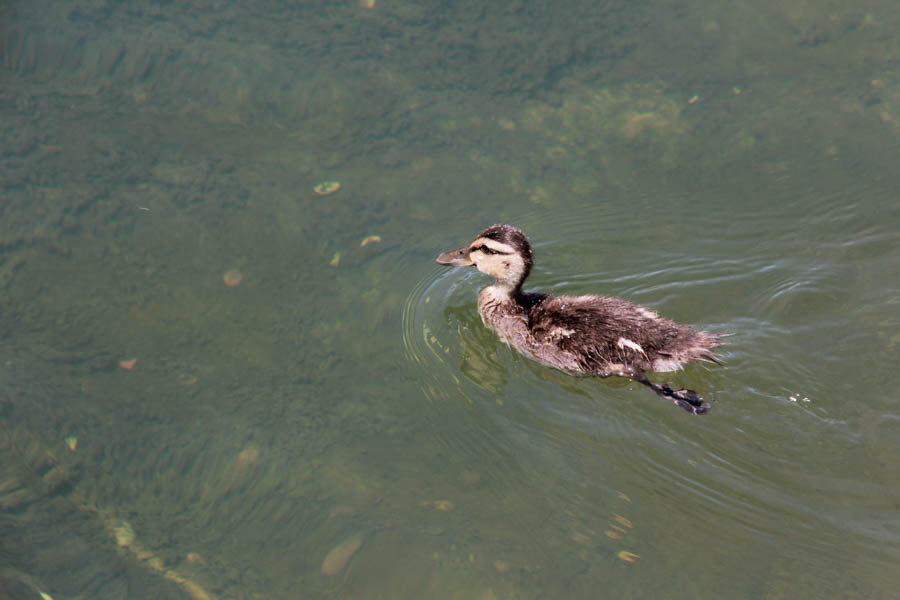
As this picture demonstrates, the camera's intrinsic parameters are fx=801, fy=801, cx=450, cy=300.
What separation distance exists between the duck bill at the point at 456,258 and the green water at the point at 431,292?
1.05 feet

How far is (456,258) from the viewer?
5297 mm

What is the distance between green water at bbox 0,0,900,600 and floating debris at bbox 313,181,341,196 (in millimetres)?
53

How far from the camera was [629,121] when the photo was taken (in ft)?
21.1

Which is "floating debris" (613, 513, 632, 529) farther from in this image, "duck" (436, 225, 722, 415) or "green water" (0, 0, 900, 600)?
"duck" (436, 225, 722, 415)

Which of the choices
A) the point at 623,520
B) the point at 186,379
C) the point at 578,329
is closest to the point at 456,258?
the point at 578,329

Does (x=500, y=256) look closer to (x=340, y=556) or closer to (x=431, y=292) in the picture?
(x=431, y=292)

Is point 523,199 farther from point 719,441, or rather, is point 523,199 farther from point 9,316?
point 9,316

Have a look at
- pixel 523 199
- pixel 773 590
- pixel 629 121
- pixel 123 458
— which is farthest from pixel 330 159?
pixel 773 590

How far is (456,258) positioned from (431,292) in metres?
0.37

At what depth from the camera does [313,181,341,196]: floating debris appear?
599 cm

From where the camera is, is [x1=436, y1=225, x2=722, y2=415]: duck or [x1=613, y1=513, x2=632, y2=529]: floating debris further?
[x1=436, y1=225, x2=722, y2=415]: duck

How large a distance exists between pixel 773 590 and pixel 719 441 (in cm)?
85

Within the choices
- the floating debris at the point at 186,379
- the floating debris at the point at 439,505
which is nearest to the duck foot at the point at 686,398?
the floating debris at the point at 439,505

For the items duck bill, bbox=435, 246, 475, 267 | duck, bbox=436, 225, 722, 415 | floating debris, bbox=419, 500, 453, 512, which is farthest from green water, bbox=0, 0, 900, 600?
duck bill, bbox=435, 246, 475, 267
